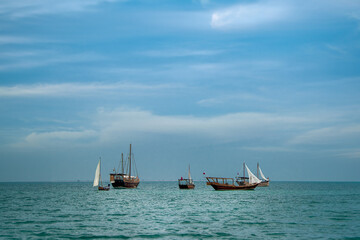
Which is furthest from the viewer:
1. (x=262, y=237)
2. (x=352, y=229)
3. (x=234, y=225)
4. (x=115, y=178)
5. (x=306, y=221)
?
(x=115, y=178)

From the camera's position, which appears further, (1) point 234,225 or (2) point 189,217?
(2) point 189,217

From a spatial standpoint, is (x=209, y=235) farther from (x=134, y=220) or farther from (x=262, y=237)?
(x=134, y=220)

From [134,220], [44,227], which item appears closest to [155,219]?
[134,220]

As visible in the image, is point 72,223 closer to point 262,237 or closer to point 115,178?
point 262,237

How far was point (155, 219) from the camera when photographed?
40.4 m

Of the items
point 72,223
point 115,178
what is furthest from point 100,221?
point 115,178

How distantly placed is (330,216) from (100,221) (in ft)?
77.6

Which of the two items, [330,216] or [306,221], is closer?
[306,221]

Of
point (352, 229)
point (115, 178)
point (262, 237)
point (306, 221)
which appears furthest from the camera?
point (115, 178)

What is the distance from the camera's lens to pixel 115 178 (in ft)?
421

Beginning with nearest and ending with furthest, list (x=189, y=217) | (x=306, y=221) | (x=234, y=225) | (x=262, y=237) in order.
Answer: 1. (x=262, y=237)
2. (x=234, y=225)
3. (x=306, y=221)
4. (x=189, y=217)

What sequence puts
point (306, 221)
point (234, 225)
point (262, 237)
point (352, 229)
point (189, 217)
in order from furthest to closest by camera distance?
point (189, 217) < point (306, 221) < point (234, 225) < point (352, 229) < point (262, 237)

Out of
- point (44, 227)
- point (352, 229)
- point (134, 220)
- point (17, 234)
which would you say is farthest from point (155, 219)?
point (352, 229)

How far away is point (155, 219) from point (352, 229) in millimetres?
17993
